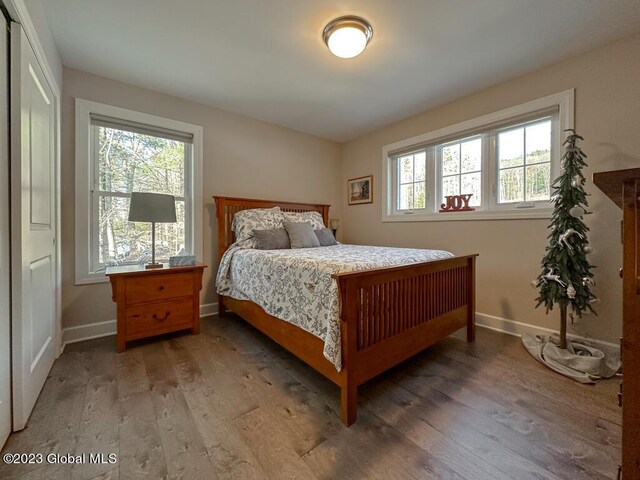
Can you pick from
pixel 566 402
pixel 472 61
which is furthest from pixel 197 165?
pixel 566 402

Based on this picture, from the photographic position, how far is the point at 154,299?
2357 millimetres

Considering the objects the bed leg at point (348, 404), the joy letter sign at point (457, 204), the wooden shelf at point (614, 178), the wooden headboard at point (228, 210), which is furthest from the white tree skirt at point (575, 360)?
the wooden headboard at point (228, 210)

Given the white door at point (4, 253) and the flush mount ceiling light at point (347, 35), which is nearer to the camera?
the white door at point (4, 253)

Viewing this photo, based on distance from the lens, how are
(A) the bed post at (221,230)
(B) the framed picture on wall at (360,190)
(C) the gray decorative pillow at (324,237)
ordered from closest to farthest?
1. (A) the bed post at (221,230)
2. (C) the gray decorative pillow at (324,237)
3. (B) the framed picture on wall at (360,190)

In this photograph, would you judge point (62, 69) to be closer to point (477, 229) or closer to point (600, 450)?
point (477, 229)

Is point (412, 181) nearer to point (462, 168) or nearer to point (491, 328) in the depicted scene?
point (462, 168)

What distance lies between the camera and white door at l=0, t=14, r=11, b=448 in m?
1.24

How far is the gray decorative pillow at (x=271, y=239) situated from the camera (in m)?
2.77

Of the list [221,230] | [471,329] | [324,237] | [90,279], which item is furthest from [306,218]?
[90,279]

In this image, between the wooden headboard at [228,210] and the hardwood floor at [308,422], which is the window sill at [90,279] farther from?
the wooden headboard at [228,210]

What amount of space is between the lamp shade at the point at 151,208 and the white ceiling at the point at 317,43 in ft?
3.77

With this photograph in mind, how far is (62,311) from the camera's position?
93.6 inches

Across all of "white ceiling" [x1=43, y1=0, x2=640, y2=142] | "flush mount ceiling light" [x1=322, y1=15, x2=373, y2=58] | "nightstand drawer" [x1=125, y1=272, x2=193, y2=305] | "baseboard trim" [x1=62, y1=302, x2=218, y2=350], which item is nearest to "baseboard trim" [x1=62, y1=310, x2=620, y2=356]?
"baseboard trim" [x1=62, y1=302, x2=218, y2=350]

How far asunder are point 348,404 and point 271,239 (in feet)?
5.78
